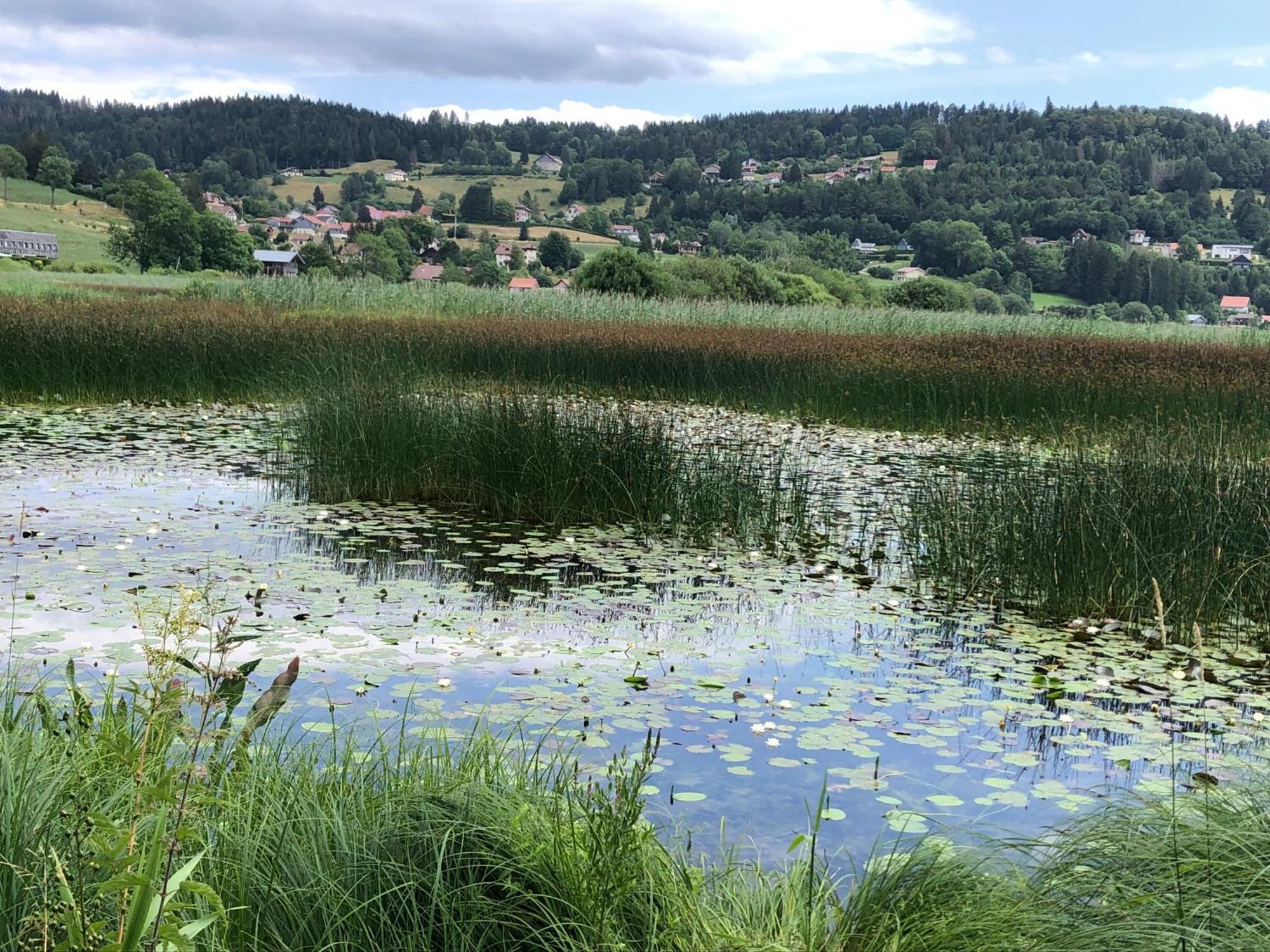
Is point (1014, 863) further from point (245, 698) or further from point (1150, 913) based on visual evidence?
point (245, 698)

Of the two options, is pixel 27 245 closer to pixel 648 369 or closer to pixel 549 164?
pixel 648 369

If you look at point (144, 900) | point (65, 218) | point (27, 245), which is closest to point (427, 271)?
point (27, 245)

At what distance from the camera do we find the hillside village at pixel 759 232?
156 ft

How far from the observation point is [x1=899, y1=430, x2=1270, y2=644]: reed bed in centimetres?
550

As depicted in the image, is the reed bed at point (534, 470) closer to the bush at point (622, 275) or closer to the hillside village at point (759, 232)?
the hillside village at point (759, 232)

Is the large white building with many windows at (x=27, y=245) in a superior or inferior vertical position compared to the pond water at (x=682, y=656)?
superior

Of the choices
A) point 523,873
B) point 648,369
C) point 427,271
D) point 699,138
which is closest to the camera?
point 523,873

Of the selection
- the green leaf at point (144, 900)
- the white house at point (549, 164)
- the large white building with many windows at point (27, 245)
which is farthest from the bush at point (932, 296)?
the white house at point (549, 164)

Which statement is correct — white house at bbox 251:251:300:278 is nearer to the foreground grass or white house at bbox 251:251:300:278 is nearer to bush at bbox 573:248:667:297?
bush at bbox 573:248:667:297

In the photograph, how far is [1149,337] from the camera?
77.6ft

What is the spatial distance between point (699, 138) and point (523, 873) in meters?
120

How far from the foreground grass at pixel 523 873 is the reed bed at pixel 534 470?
437 cm

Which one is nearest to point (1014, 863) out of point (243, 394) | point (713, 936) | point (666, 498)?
point (713, 936)

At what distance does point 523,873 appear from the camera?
97.6 inches
